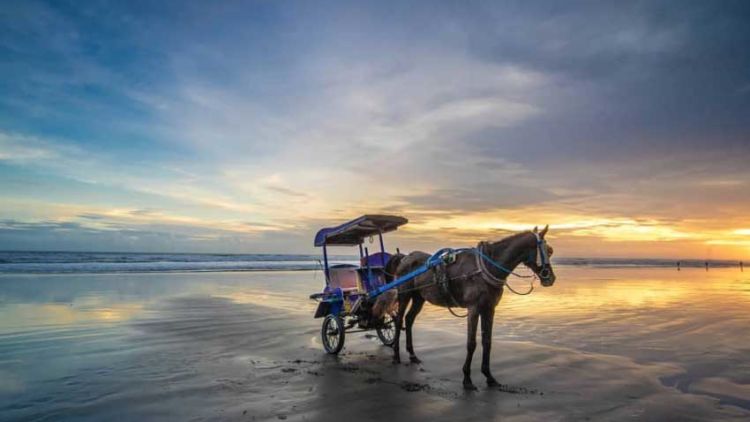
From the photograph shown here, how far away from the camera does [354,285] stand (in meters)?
11.3

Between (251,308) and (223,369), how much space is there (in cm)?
906

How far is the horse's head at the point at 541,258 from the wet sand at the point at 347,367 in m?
1.81

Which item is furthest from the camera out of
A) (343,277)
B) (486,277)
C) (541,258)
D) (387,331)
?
(387,331)

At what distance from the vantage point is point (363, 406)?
6.27 meters

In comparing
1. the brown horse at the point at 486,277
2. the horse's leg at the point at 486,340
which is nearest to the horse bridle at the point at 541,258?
the brown horse at the point at 486,277

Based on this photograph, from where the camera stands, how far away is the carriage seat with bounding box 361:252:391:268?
35.1ft

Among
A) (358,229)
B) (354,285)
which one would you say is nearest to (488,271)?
(358,229)

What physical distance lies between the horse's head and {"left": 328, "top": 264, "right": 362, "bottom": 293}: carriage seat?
466 centimetres

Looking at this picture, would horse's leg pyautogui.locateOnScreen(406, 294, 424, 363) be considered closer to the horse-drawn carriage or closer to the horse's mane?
the horse-drawn carriage

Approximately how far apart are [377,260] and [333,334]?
2082 millimetres

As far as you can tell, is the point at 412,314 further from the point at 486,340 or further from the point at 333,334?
the point at 486,340

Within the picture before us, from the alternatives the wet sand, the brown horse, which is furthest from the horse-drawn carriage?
the wet sand

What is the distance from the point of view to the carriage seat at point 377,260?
421 inches

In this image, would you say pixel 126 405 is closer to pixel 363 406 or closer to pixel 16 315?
pixel 363 406
